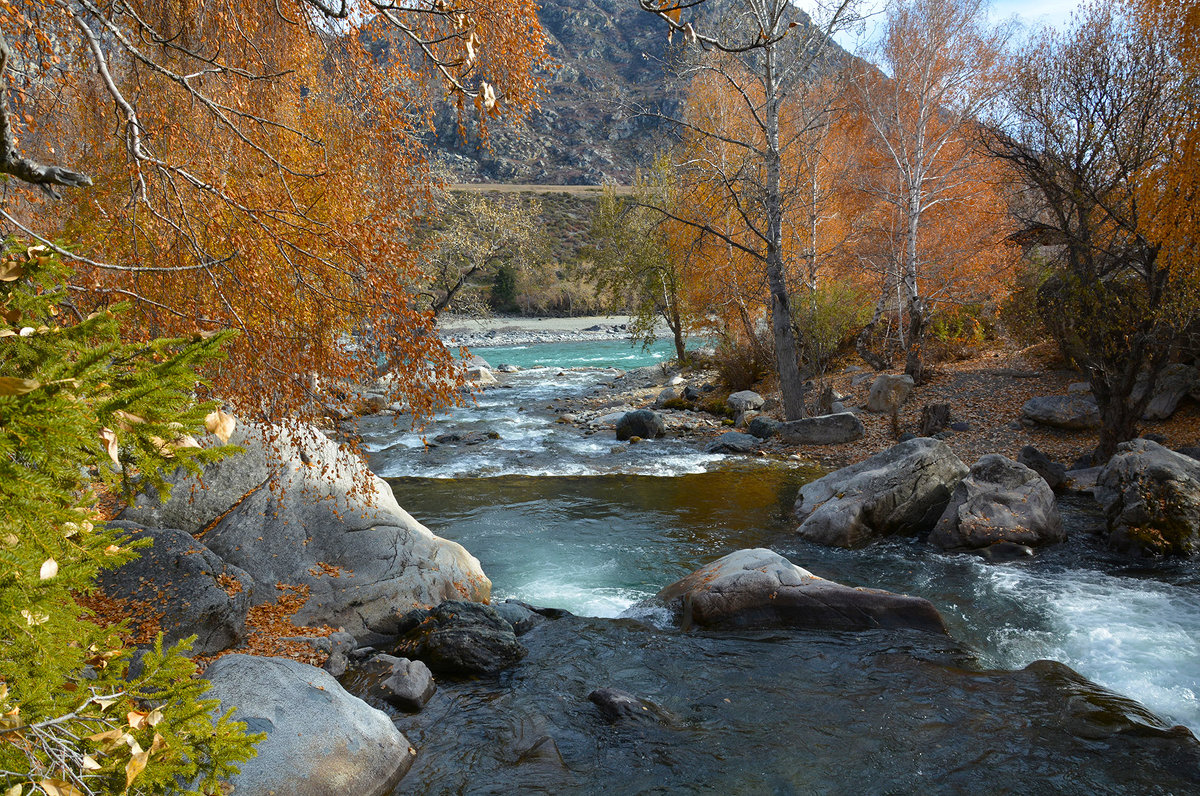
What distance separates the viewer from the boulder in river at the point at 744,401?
57.5 ft

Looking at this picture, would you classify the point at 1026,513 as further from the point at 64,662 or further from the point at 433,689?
the point at 64,662

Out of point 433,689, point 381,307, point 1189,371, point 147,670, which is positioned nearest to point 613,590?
point 433,689

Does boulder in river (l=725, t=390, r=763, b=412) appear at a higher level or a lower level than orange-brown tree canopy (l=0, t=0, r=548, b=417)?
lower

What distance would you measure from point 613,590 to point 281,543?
366cm

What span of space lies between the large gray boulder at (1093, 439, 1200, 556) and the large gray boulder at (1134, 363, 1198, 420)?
152 inches

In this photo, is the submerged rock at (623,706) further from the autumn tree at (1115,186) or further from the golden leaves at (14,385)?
the autumn tree at (1115,186)

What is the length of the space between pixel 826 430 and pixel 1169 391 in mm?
5560

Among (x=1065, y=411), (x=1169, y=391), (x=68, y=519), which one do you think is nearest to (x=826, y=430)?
(x=1065, y=411)

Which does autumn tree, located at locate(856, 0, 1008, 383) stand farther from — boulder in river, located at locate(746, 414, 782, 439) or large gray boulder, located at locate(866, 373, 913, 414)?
boulder in river, located at locate(746, 414, 782, 439)

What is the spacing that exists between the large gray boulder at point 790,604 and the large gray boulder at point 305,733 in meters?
3.19

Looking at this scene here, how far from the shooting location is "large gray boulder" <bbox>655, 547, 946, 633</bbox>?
6.57 m

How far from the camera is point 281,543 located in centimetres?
730

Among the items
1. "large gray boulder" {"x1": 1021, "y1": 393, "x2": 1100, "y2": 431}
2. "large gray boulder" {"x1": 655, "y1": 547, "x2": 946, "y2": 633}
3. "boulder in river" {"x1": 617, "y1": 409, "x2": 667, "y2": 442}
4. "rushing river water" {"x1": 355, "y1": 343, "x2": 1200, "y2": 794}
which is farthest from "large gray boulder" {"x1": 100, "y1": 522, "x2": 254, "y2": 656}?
"large gray boulder" {"x1": 1021, "y1": 393, "x2": 1100, "y2": 431}

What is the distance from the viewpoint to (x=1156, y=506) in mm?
7824
